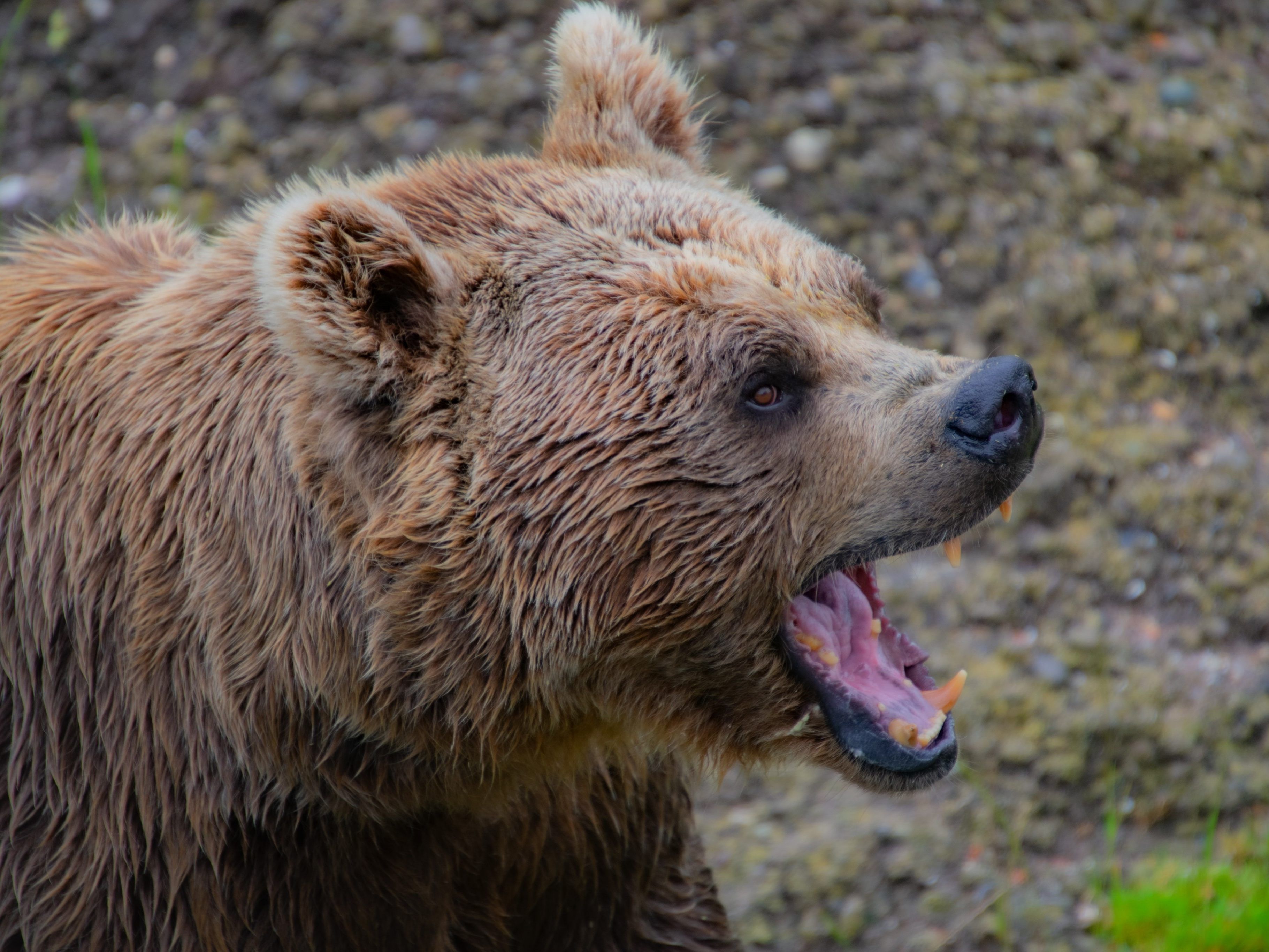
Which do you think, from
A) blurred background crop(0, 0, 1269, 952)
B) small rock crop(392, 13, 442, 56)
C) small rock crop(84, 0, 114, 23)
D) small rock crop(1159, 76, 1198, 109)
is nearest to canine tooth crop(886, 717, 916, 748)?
blurred background crop(0, 0, 1269, 952)

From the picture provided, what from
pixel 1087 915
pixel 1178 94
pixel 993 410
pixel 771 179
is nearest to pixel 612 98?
pixel 993 410

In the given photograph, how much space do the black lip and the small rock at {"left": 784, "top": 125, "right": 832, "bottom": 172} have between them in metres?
3.35

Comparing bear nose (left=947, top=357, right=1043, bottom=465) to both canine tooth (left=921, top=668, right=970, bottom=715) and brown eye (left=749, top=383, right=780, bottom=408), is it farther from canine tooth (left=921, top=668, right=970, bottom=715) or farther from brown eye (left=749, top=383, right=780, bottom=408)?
canine tooth (left=921, top=668, right=970, bottom=715)

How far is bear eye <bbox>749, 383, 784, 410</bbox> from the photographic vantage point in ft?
10.5

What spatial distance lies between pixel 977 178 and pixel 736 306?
3274 millimetres

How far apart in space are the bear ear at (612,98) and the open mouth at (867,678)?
1.25 m

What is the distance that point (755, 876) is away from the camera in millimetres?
4820

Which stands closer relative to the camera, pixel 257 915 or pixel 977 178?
pixel 257 915

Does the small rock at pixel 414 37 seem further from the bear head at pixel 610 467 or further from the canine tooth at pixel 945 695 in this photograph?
the canine tooth at pixel 945 695

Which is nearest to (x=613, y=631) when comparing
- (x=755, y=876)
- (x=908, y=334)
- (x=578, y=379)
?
(x=578, y=379)

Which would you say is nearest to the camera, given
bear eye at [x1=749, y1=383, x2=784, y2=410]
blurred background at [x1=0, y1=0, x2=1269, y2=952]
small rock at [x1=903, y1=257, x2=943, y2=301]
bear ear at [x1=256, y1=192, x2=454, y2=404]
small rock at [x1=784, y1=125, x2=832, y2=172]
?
bear ear at [x1=256, y1=192, x2=454, y2=404]

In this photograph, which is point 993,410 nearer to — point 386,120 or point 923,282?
point 923,282

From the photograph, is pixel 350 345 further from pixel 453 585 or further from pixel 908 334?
pixel 908 334

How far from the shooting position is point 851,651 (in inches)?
136
